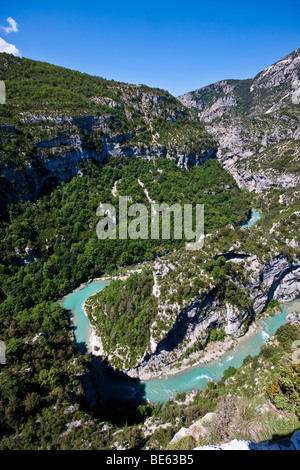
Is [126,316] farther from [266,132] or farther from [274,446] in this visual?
[266,132]

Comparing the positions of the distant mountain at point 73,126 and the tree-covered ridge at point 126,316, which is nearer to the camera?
the tree-covered ridge at point 126,316

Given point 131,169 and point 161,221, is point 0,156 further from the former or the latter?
point 161,221

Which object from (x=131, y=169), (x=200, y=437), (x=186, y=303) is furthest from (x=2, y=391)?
(x=131, y=169)

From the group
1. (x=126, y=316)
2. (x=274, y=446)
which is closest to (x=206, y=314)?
(x=126, y=316)

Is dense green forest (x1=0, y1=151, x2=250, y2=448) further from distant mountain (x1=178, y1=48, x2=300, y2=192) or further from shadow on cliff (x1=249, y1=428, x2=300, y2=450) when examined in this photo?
shadow on cliff (x1=249, y1=428, x2=300, y2=450)

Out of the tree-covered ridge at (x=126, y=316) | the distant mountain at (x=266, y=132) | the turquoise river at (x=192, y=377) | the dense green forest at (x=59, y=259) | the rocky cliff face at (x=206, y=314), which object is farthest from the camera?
the distant mountain at (x=266, y=132)

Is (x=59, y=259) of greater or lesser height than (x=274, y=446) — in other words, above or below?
above

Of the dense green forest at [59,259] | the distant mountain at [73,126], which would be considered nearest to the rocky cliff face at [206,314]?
the dense green forest at [59,259]

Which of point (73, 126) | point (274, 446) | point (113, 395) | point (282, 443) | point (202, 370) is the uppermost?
point (73, 126)

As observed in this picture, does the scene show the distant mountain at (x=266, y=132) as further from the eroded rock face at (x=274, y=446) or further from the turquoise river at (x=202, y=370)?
the eroded rock face at (x=274, y=446)
